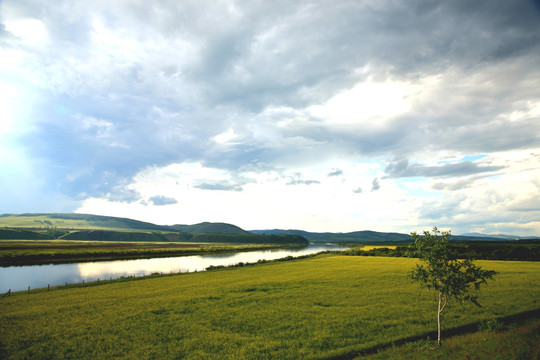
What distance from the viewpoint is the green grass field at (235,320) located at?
58.9 ft

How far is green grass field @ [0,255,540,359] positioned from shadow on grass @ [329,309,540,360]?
23 centimetres

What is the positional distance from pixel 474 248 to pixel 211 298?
97710 millimetres

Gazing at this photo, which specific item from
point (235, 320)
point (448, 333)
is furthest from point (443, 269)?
point (235, 320)

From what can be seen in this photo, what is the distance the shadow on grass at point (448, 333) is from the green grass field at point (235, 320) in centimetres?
23

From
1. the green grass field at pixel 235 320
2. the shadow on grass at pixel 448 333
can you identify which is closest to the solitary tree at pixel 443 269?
the shadow on grass at pixel 448 333

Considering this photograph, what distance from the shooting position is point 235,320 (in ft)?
76.9

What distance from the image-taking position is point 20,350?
1867 centimetres

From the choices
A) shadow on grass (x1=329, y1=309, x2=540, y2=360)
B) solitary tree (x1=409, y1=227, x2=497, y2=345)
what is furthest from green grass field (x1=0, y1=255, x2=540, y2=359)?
solitary tree (x1=409, y1=227, x2=497, y2=345)

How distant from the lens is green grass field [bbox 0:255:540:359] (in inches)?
706

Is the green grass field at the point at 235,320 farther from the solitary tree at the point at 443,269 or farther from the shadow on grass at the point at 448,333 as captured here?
the solitary tree at the point at 443,269

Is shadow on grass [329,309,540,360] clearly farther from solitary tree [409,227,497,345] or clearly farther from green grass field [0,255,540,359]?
solitary tree [409,227,497,345]

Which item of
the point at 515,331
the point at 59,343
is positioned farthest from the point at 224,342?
the point at 515,331

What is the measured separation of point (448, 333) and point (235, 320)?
54.8ft

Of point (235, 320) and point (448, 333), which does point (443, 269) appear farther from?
point (235, 320)
